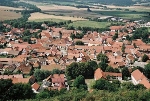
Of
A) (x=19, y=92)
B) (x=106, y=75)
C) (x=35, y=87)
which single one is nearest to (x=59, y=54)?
(x=106, y=75)

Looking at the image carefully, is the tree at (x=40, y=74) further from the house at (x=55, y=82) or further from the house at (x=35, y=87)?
the house at (x=35, y=87)

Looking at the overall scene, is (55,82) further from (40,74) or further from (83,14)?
(83,14)

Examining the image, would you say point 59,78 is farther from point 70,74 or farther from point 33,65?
point 33,65

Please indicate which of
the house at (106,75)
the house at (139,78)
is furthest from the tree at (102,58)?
the house at (139,78)

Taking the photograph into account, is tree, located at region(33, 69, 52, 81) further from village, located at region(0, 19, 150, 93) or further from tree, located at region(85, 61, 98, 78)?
tree, located at region(85, 61, 98, 78)

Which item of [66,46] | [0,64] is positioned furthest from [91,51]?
[0,64]

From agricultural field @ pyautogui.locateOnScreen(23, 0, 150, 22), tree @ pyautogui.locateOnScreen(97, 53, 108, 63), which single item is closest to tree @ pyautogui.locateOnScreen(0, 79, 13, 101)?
tree @ pyautogui.locateOnScreen(97, 53, 108, 63)

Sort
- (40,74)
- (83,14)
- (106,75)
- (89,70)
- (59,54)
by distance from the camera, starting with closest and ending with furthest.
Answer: (106,75)
(40,74)
(89,70)
(59,54)
(83,14)
